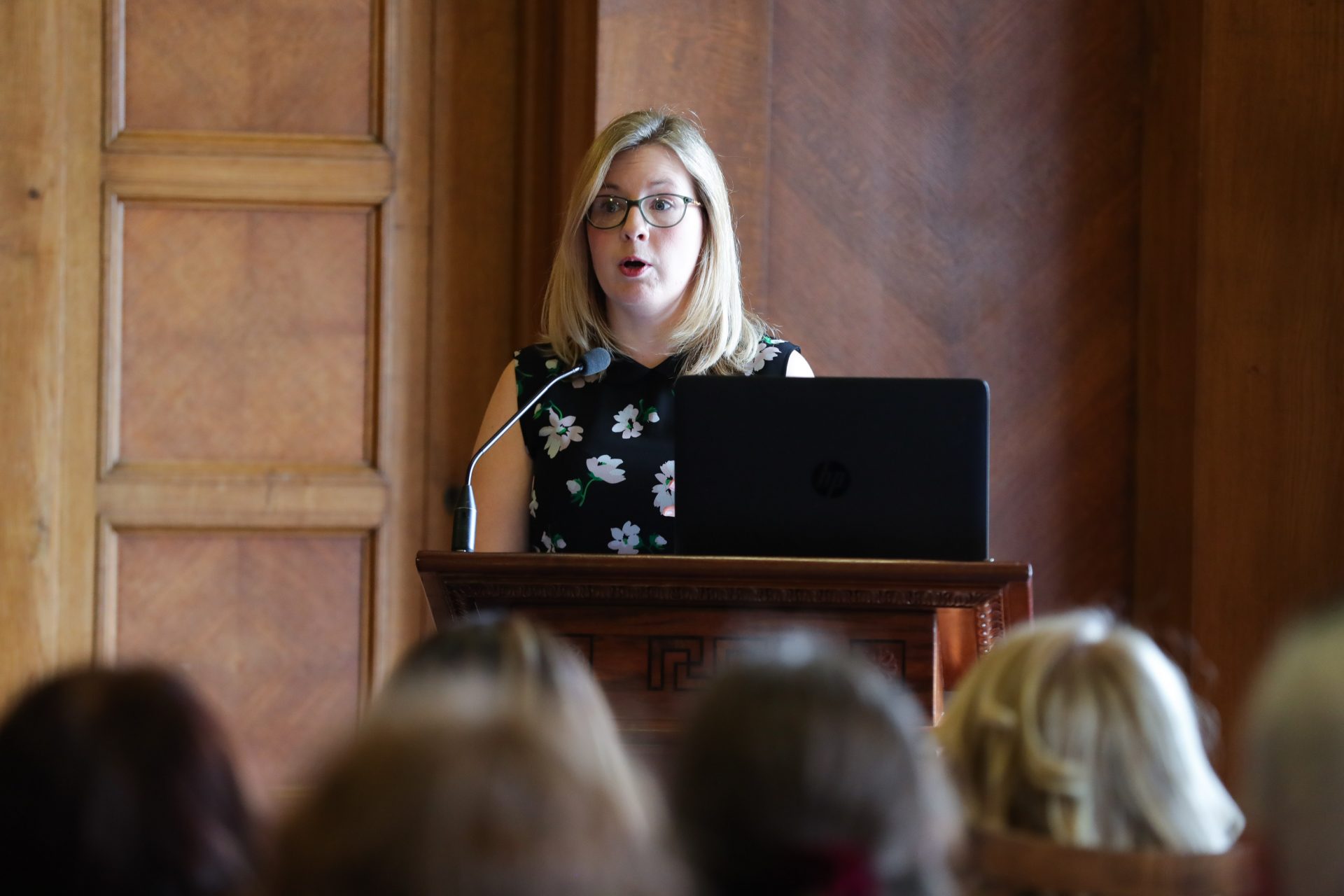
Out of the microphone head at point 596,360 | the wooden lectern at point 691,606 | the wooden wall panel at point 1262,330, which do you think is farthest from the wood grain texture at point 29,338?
the wooden wall panel at point 1262,330

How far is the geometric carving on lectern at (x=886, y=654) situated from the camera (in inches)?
64.8

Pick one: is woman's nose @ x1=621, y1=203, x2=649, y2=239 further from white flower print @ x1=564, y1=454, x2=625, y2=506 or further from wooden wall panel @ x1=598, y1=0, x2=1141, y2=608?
wooden wall panel @ x1=598, y1=0, x2=1141, y2=608

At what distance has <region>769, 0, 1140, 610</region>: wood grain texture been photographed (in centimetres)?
330

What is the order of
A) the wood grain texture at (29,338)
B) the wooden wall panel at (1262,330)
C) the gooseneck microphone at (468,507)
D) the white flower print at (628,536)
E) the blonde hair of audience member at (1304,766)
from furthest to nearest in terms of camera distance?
the wood grain texture at (29,338) < the wooden wall panel at (1262,330) < the white flower print at (628,536) < the gooseneck microphone at (468,507) < the blonde hair of audience member at (1304,766)

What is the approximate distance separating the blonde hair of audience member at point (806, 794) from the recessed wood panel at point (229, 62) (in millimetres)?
2773

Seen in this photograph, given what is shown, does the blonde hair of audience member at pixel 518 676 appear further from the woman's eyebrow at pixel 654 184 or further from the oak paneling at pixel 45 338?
the oak paneling at pixel 45 338

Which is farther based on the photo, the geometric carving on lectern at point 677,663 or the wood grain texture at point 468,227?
the wood grain texture at point 468,227

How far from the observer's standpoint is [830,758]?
82 centimetres

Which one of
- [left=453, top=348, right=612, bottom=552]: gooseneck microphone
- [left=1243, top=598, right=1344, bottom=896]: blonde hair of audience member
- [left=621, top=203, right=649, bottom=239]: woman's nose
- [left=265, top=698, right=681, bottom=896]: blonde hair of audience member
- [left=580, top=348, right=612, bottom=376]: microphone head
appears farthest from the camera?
[left=621, top=203, right=649, bottom=239]: woman's nose

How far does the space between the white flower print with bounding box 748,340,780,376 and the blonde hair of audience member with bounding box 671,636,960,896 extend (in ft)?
5.60

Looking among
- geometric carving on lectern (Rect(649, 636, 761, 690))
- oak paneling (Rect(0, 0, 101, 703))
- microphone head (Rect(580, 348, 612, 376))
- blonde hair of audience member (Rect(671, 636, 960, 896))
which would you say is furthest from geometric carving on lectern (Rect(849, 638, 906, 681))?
oak paneling (Rect(0, 0, 101, 703))

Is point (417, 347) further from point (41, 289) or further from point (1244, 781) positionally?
point (1244, 781)

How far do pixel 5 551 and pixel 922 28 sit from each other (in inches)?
88.8

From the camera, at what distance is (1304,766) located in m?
0.75
